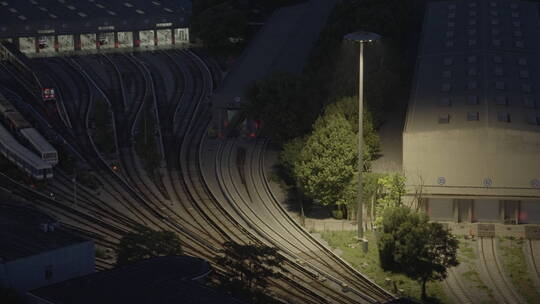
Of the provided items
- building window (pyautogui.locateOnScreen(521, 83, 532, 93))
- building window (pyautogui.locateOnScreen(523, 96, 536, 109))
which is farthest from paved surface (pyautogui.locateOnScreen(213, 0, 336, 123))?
building window (pyautogui.locateOnScreen(523, 96, 536, 109))

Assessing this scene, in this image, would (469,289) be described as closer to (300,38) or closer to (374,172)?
(374,172)

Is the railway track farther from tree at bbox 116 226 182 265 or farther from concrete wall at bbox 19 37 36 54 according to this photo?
concrete wall at bbox 19 37 36 54

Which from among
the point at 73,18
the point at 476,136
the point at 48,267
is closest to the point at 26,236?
the point at 48,267

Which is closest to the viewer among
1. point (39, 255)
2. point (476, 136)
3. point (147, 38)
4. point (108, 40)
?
point (39, 255)

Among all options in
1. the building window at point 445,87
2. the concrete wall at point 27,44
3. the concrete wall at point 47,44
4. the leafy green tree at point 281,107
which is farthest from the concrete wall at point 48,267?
the concrete wall at point 47,44

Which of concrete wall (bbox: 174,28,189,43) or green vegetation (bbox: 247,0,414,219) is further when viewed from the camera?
concrete wall (bbox: 174,28,189,43)

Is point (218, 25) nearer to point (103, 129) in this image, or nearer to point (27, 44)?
point (27, 44)
